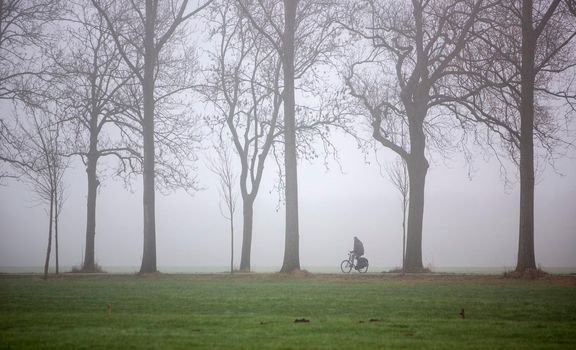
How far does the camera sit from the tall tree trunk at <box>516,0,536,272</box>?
77.0 ft

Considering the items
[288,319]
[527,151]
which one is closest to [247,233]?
[527,151]

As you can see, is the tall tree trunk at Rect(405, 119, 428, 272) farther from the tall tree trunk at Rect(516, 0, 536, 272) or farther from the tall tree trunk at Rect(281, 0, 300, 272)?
the tall tree trunk at Rect(281, 0, 300, 272)

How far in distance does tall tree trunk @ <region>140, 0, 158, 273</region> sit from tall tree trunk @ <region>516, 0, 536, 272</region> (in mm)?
15920

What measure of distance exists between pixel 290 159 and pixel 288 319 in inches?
648

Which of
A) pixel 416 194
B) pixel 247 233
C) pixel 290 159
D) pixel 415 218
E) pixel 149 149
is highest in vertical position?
pixel 149 149

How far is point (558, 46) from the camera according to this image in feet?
87.8

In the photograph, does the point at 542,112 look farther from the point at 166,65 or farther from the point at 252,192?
the point at 166,65

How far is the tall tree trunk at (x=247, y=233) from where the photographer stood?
32.3 m

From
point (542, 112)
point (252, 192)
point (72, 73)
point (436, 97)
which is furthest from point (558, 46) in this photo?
point (72, 73)

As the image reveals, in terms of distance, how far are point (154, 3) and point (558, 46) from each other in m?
19.2

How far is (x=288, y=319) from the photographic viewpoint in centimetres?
1026

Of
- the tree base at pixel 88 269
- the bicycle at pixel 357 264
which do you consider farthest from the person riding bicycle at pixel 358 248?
the tree base at pixel 88 269

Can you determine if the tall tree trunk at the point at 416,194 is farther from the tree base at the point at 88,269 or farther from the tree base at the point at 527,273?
the tree base at the point at 88,269

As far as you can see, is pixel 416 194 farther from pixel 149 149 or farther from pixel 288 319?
pixel 288 319
